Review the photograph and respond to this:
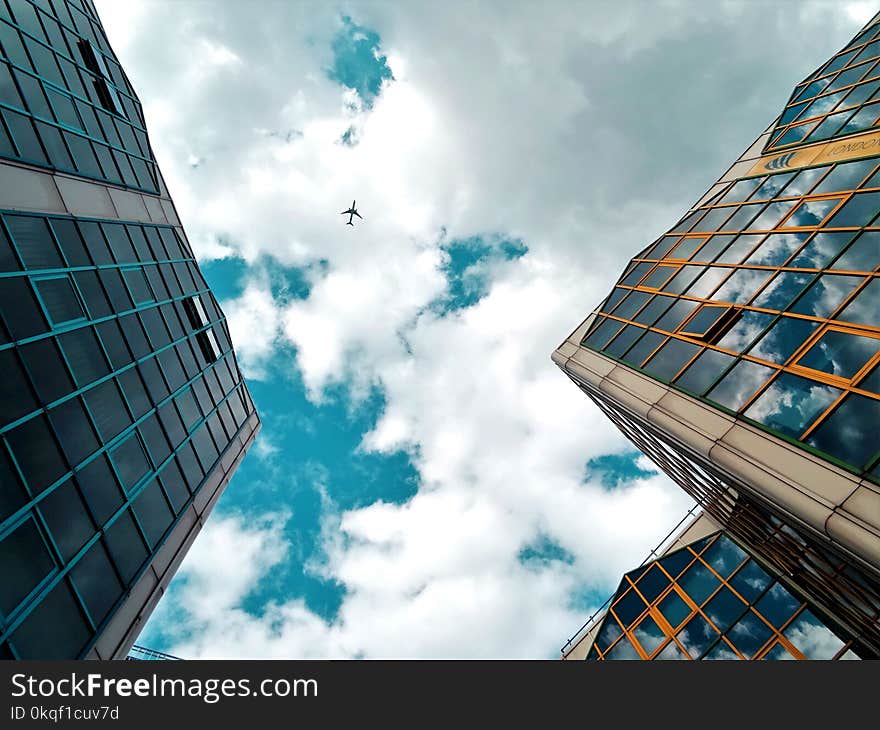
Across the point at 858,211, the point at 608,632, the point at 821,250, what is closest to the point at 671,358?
the point at 821,250

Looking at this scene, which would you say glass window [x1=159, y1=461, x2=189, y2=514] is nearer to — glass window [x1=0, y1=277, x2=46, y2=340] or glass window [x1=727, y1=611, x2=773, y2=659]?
glass window [x1=0, y1=277, x2=46, y2=340]

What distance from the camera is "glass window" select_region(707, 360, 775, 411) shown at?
43.3 ft

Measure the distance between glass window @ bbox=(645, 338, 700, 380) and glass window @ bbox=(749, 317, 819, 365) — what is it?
7.44 feet

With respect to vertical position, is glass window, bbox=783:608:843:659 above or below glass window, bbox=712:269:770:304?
below

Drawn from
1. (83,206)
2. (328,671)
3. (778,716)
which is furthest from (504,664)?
(83,206)

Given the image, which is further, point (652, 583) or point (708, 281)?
point (652, 583)

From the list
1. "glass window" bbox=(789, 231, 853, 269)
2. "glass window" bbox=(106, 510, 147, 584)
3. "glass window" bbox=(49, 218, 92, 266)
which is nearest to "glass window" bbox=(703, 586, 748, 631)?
"glass window" bbox=(789, 231, 853, 269)

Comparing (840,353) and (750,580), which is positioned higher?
(840,353)

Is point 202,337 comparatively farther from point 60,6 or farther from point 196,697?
point 196,697

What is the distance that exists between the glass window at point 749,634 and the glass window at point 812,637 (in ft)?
2.30

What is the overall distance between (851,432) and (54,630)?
17.8 metres

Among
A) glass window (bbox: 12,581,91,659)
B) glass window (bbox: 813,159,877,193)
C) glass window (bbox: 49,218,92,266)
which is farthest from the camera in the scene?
glass window (bbox: 813,159,877,193)

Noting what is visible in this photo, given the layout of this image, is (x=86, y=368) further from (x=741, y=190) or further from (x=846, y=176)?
(x=741, y=190)

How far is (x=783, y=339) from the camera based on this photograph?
43.9ft
